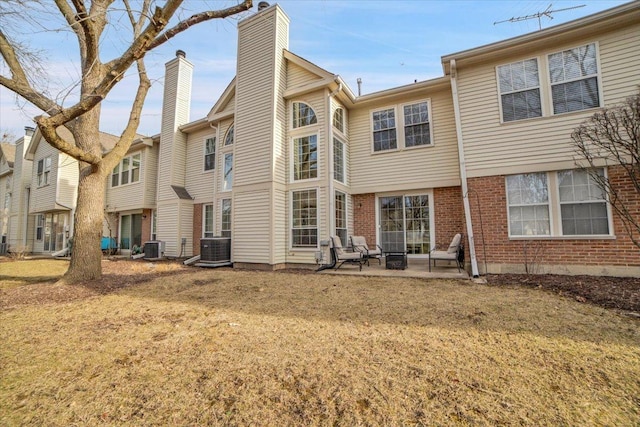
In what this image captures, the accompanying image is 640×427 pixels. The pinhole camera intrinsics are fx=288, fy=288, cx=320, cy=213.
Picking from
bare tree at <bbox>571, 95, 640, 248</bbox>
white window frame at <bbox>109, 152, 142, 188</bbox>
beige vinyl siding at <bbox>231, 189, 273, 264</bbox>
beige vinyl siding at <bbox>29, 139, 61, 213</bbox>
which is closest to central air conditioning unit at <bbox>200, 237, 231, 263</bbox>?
A: beige vinyl siding at <bbox>231, 189, 273, 264</bbox>

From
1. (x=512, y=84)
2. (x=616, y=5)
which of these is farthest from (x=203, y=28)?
(x=616, y=5)

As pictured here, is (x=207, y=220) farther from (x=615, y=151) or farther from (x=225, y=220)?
(x=615, y=151)

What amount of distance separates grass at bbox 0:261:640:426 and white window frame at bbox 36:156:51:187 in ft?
55.5

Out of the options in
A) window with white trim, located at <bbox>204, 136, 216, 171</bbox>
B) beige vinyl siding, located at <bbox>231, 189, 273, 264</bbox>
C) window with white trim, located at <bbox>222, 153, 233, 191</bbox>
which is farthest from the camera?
window with white trim, located at <bbox>204, 136, 216, 171</bbox>

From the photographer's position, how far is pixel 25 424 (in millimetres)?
1832

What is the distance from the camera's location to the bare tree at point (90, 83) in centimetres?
483

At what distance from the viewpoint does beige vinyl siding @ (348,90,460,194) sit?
8820 millimetres

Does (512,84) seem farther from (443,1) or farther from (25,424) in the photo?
(25,424)

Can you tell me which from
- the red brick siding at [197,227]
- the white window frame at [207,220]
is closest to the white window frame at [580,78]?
the white window frame at [207,220]

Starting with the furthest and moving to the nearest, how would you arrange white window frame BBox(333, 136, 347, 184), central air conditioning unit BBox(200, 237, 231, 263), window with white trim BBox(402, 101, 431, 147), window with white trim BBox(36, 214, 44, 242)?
window with white trim BBox(36, 214, 44, 242) → central air conditioning unit BBox(200, 237, 231, 263) → white window frame BBox(333, 136, 347, 184) → window with white trim BBox(402, 101, 431, 147)

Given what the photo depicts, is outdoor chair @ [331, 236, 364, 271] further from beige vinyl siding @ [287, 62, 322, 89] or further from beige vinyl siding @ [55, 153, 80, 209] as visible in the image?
beige vinyl siding @ [55, 153, 80, 209]

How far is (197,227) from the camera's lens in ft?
41.7

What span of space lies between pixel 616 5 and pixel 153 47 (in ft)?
31.1

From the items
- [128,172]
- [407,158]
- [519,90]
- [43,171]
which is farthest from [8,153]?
[519,90]
